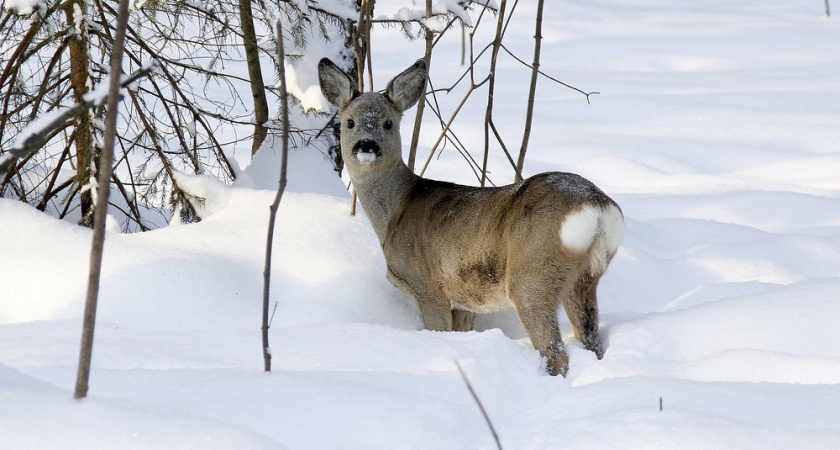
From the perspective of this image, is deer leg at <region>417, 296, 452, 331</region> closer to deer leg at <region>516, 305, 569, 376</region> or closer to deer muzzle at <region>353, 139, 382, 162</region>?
deer leg at <region>516, 305, 569, 376</region>

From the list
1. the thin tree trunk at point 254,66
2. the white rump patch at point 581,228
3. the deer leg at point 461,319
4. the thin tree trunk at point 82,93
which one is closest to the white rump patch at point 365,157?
the deer leg at point 461,319

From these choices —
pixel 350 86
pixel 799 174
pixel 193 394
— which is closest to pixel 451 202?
pixel 350 86

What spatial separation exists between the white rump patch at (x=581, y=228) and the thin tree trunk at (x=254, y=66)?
7.55ft

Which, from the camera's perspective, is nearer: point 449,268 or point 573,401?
point 573,401

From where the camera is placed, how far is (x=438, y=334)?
337 centimetres

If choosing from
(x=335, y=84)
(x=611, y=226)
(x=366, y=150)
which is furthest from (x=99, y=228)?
(x=335, y=84)

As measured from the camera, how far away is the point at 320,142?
597cm

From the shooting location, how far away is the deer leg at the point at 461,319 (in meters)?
4.64

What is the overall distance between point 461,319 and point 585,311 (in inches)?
32.4

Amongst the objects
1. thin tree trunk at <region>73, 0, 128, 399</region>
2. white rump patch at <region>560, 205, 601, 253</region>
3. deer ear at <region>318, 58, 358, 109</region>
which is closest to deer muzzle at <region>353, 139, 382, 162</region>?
deer ear at <region>318, 58, 358, 109</region>

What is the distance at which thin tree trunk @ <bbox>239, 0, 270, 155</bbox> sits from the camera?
17.9 ft

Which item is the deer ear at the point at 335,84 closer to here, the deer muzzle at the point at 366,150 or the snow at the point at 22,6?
the deer muzzle at the point at 366,150

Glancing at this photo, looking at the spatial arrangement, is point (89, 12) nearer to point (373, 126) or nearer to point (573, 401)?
point (373, 126)

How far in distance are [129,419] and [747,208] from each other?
19.5 feet
